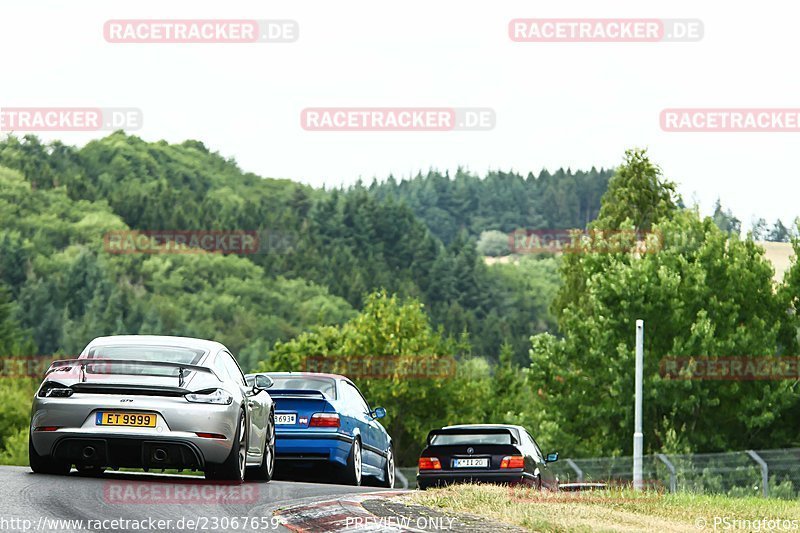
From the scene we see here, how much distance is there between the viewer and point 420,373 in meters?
71.0

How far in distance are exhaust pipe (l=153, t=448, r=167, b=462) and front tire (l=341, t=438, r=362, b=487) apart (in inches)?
213

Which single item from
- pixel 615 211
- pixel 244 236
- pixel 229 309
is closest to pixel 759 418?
pixel 615 211

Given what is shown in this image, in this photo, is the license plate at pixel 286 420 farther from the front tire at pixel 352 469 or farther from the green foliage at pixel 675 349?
the green foliage at pixel 675 349

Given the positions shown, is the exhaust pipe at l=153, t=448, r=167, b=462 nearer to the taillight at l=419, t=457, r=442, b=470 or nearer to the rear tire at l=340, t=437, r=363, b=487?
the rear tire at l=340, t=437, r=363, b=487

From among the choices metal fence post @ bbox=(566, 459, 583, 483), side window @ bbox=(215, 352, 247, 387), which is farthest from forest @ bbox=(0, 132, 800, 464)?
side window @ bbox=(215, 352, 247, 387)

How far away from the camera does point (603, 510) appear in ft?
43.4

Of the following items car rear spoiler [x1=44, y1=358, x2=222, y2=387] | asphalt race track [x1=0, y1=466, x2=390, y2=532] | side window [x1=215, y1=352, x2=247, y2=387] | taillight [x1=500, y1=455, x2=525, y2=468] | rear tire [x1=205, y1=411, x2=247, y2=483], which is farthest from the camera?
taillight [x1=500, y1=455, x2=525, y2=468]

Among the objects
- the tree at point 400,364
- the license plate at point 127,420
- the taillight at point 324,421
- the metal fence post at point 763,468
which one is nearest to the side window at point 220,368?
the license plate at point 127,420

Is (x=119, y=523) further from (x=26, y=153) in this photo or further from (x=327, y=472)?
(x=26, y=153)

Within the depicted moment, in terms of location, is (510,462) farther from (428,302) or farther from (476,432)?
(428,302)

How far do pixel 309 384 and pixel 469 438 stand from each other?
3348 mm

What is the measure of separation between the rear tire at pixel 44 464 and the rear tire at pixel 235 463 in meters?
1.60

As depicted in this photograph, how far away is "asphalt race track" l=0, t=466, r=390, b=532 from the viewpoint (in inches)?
402

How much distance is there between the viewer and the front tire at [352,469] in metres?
18.3
